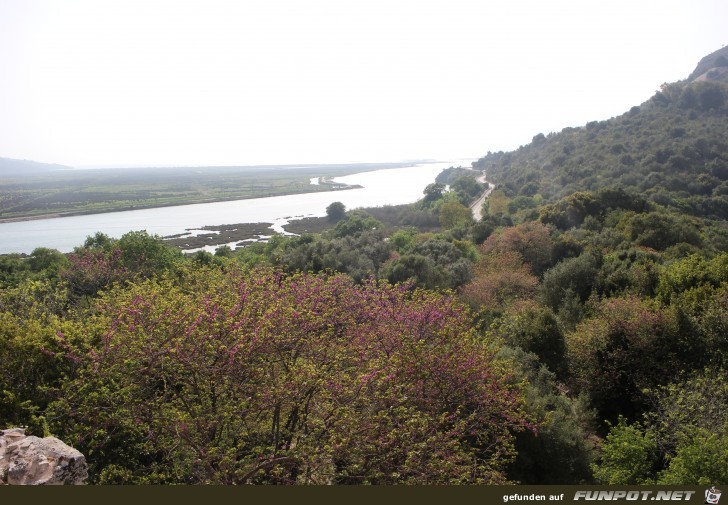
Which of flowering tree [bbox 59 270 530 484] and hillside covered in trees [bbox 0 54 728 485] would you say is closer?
flowering tree [bbox 59 270 530 484]

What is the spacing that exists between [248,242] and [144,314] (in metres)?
67.2

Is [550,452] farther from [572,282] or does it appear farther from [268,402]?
[572,282]

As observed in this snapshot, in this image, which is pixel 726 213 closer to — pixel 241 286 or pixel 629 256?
pixel 629 256

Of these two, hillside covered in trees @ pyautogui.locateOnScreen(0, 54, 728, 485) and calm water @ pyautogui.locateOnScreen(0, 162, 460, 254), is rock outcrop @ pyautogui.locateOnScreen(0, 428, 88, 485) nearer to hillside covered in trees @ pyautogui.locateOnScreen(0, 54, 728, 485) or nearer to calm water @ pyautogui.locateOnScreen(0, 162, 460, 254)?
hillside covered in trees @ pyautogui.locateOnScreen(0, 54, 728, 485)

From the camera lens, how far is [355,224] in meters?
72.9

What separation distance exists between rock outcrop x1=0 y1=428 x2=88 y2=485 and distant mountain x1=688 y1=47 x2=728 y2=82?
198086mm

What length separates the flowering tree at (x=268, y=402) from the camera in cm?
1059

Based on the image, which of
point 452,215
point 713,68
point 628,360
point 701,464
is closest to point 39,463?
point 701,464

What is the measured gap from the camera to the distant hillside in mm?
74062

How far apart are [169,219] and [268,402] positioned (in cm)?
10961

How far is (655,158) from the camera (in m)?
86.6

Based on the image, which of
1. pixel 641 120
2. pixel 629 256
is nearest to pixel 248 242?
pixel 629 256

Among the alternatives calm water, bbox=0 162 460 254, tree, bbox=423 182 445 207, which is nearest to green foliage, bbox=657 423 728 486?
calm water, bbox=0 162 460 254

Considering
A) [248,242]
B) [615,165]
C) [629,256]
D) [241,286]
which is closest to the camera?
[241,286]
